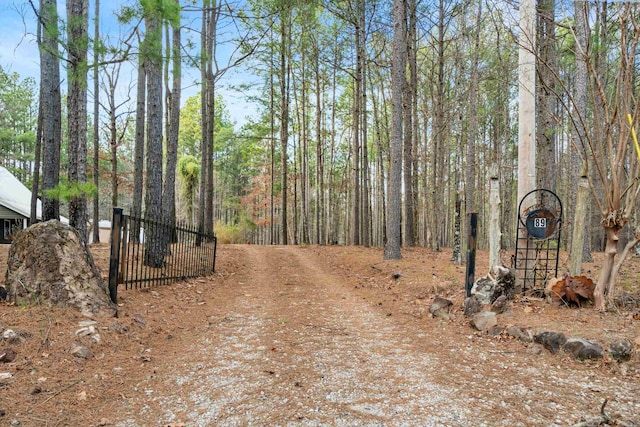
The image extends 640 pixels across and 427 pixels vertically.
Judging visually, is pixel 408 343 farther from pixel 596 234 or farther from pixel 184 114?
pixel 184 114

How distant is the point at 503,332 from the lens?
4.09m

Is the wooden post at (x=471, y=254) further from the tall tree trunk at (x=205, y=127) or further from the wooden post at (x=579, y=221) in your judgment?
the tall tree trunk at (x=205, y=127)

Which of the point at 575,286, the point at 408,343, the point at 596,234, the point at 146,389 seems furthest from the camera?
the point at 596,234

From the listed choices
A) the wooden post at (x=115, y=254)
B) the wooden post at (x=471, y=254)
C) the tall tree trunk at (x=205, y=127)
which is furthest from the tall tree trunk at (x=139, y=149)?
the wooden post at (x=471, y=254)

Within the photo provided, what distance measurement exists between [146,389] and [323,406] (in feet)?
4.49

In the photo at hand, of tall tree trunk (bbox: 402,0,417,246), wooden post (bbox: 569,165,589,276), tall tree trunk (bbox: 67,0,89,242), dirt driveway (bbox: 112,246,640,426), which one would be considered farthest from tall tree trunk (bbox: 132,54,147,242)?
wooden post (bbox: 569,165,589,276)

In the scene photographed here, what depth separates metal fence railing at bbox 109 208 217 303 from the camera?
491 cm

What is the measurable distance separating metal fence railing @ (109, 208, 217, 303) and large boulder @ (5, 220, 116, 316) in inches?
17.6

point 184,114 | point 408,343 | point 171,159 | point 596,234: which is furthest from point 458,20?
point 184,114

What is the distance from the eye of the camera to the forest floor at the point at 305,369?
96.2 inches

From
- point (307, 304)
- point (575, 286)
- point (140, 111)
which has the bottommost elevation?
point (307, 304)

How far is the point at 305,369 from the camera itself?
3.21 meters

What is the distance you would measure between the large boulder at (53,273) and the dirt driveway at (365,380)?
132cm

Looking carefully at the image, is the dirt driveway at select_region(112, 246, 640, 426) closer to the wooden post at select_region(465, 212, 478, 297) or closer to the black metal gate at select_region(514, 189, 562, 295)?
the wooden post at select_region(465, 212, 478, 297)
